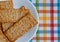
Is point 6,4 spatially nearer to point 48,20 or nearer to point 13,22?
point 13,22

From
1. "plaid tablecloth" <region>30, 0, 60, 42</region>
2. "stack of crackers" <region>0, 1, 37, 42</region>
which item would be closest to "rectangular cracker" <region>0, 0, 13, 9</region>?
"stack of crackers" <region>0, 1, 37, 42</region>

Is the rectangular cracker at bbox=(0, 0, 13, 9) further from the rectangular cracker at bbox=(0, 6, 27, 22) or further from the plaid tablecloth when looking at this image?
the plaid tablecloth

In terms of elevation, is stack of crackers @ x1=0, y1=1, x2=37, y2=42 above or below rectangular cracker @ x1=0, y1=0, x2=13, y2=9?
below

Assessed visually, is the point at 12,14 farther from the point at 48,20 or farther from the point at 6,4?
the point at 48,20

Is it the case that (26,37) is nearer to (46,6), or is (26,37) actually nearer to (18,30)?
(18,30)

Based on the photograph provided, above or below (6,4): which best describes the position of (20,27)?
below

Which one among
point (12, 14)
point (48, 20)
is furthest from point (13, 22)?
point (48, 20)
